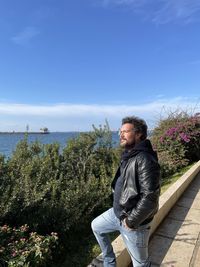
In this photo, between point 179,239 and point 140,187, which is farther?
point 179,239

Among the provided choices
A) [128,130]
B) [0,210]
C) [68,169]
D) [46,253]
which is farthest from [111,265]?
[68,169]

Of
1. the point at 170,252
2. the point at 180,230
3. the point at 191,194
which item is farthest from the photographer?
the point at 191,194

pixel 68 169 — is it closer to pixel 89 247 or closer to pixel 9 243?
pixel 89 247

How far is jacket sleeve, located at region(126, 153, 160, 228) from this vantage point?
8.09ft

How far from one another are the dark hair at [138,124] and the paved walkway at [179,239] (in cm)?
190

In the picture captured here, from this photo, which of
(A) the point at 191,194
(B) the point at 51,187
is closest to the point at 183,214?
(A) the point at 191,194

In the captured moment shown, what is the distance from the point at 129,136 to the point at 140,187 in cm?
49

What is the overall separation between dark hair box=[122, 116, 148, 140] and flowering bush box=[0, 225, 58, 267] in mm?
1770

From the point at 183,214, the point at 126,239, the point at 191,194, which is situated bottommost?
the point at 183,214

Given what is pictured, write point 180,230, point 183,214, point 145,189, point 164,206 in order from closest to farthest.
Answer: point 145,189 < point 180,230 < point 164,206 < point 183,214

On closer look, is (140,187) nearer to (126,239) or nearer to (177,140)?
(126,239)

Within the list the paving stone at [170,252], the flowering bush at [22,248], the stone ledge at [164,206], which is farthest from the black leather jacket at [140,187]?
the paving stone at [170,252]

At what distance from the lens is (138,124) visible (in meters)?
2.76

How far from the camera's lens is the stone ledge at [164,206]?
3493 millimetres
